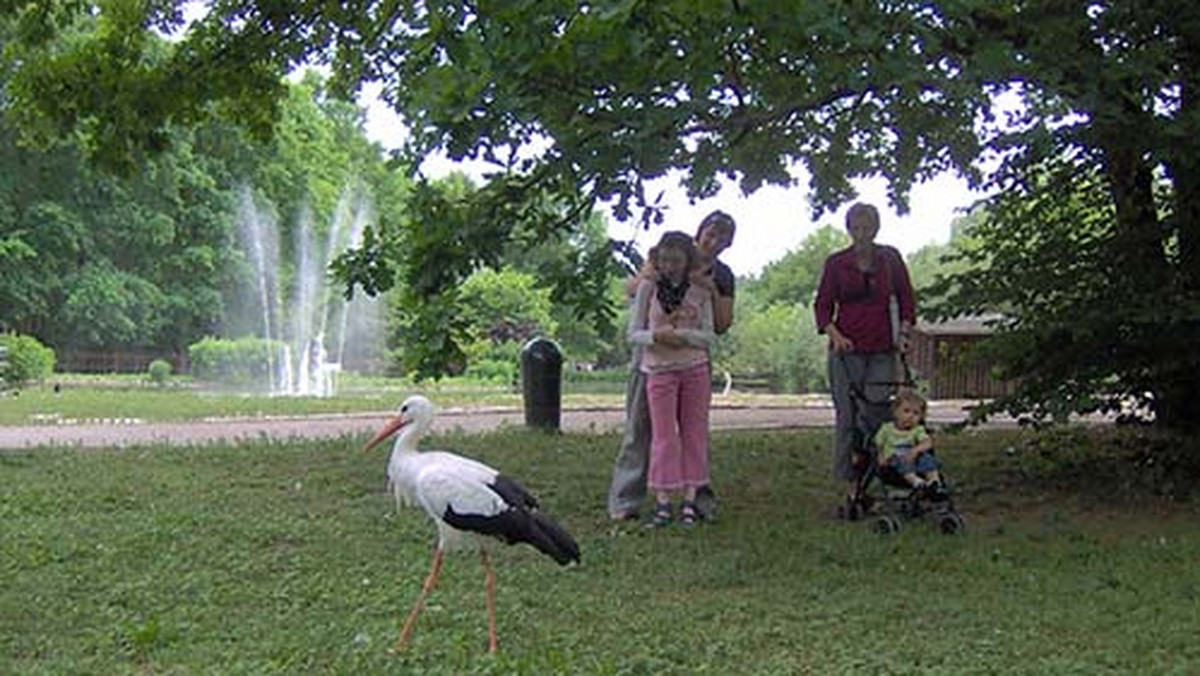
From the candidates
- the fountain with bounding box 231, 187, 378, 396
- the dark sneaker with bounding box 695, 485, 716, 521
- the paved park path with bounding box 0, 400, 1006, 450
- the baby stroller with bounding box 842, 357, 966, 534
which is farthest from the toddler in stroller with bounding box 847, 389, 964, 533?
the fountain with bounding box 231, 187, 378, 396

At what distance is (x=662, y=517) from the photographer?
7.56m

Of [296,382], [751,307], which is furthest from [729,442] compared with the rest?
[751,307]

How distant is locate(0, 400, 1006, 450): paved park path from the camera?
1360cm

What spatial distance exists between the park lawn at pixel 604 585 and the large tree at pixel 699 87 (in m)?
1.49

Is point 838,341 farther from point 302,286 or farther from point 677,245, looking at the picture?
point 302,286

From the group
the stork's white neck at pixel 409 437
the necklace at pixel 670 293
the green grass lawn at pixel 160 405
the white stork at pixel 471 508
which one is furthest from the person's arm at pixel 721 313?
the green grass lawn at pixel 160 405

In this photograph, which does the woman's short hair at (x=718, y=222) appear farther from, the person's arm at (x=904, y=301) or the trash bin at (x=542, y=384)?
the trash bin at (x=542, y=384)

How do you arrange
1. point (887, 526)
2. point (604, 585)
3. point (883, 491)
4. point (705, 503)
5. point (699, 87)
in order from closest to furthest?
point (604, 585), point (699, 87), point (887, 526), point (883, 491), point (705, 503)

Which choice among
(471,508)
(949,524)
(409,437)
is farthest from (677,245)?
(471,508)

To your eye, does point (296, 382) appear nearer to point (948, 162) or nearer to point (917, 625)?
point (948, 162)

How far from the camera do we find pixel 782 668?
481 centimetres

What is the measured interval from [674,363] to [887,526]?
148cm

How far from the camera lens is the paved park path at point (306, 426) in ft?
44.6

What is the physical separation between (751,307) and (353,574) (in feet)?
165
